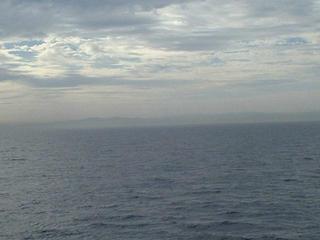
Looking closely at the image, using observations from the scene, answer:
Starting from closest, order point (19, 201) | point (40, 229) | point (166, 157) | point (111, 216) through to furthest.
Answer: point (40, 229) < point (111, 216) < point (19, 201) < point (166, 157)

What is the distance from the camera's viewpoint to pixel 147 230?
172 feet

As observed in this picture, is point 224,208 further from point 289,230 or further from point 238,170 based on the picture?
point 238,170

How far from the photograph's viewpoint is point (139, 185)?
80.4m

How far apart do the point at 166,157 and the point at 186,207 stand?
223 feet

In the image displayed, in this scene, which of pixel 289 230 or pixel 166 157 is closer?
pixel 289 230

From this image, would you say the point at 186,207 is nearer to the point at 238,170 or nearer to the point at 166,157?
the point at 238,170

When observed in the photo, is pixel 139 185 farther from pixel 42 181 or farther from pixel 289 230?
pixel 289 230

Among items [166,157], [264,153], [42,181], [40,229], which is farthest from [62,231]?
[264,153]

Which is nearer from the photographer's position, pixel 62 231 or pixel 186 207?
pixel 62 231

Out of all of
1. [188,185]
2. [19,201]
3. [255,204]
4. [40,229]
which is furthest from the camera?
[188,185]

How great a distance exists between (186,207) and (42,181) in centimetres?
4080

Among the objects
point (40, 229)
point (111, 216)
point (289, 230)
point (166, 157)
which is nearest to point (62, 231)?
point (40, 229)

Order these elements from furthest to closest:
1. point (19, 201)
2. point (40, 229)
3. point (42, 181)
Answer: point (42, 181) → point (19, 201) → point (40, 229)

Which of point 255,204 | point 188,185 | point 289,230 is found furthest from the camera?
point 188,185
